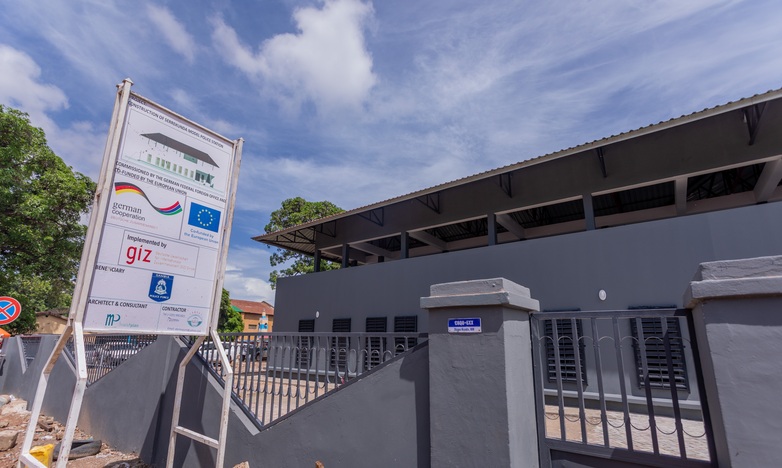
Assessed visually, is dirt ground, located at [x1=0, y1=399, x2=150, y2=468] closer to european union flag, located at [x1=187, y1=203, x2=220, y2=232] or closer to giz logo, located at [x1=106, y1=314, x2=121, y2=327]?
giz logo, located at [x1=106, y1=314, x2=121, y2=327]

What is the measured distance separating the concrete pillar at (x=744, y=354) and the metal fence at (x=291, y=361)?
2.17 metres

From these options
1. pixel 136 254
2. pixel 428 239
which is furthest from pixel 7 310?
pixel 428 239

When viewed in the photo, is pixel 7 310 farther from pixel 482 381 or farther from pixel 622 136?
pixel 622 136

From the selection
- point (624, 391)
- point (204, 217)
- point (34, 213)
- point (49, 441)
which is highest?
point (34, 213)

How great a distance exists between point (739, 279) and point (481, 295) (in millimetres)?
1537

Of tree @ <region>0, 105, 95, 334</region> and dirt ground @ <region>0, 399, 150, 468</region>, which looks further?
tree @ <region>0, 105, 95, 334</region>

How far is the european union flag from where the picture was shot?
4.20 metres

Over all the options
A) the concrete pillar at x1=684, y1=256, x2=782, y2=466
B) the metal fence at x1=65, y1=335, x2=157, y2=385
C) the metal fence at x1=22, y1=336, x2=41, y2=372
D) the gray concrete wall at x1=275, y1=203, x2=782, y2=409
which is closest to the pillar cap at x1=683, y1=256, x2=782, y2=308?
the concrete pillar at x1=684, y1=256, x2=782, y2=466

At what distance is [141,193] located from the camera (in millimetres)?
3783

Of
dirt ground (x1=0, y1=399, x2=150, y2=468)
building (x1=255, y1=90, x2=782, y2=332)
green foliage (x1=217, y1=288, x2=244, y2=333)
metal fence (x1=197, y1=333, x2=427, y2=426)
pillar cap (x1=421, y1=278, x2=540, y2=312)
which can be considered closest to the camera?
pillar cap (x1=421, y1=278, x2=540, y2=312)

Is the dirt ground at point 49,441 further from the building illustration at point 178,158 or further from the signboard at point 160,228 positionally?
the building illustration at point 178,158

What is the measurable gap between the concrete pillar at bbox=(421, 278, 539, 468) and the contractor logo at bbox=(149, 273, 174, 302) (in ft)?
8.66

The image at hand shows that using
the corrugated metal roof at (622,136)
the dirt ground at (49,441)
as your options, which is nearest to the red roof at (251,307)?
the dirt ground at (49,441)

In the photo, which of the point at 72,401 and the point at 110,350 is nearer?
the point at 72,401
